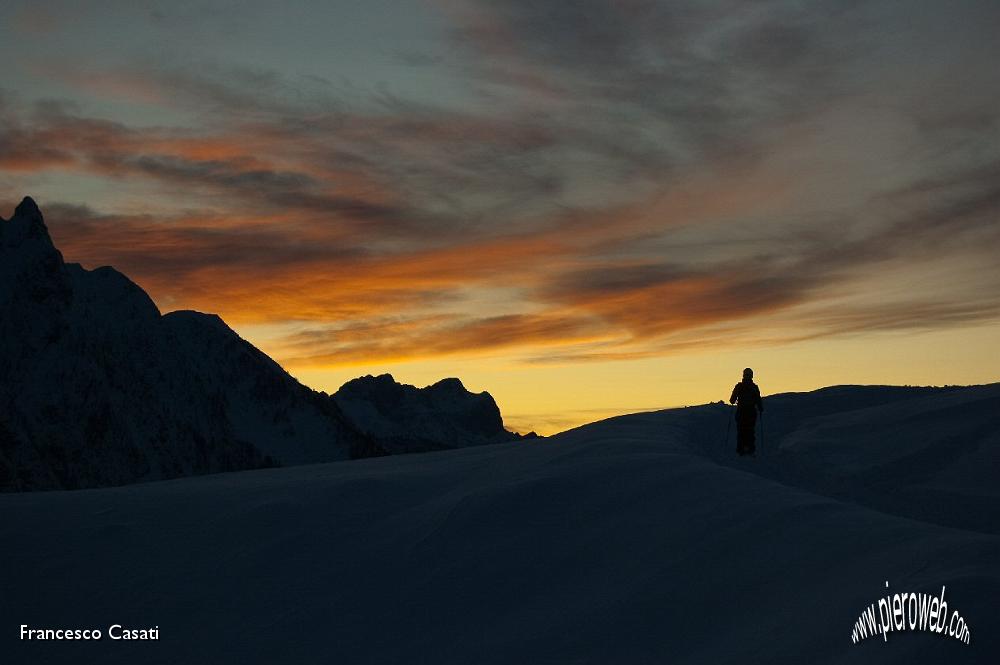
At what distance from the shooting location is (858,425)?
22719 millimetres

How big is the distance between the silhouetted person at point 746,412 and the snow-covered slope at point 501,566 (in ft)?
11.4

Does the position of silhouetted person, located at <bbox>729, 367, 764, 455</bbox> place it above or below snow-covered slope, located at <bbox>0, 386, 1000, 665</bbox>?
above

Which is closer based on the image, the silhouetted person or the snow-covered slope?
the snow-covered slope

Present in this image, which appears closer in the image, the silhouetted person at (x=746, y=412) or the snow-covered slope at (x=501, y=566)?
the snow-covered slope at (x=501, y=566)

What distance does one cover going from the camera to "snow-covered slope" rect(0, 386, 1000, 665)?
8.05m

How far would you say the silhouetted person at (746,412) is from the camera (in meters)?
19.8

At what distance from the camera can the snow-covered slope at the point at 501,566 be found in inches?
317


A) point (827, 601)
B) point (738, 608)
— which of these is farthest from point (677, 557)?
point (827, 601)

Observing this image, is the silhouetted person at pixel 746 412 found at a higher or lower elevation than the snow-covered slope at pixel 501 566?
higher

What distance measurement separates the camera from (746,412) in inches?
777

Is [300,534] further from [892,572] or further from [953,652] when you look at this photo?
[953,652]

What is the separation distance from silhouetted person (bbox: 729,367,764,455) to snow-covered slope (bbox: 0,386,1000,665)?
349cm

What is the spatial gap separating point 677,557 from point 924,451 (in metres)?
10.9

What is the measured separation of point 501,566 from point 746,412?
10.2m
